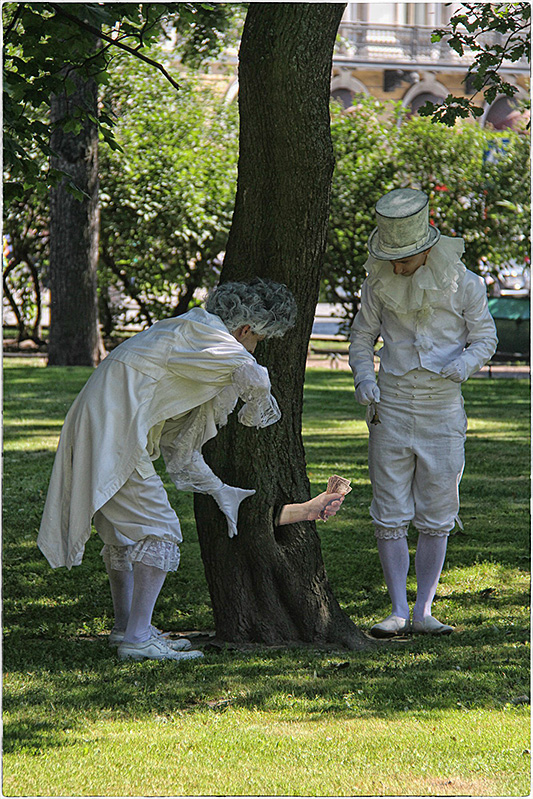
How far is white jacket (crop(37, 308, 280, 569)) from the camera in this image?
4.11m

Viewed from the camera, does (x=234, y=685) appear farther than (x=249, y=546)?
No

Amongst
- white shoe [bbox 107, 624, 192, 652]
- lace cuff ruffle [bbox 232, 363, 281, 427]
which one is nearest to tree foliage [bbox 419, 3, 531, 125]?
lace cuff ruffle [bbox 232, 363, 281, 427]

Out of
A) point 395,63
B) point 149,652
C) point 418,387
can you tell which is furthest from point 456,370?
point 395,63

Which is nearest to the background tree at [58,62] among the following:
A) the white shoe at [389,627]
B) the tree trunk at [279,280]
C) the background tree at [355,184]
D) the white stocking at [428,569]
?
the tree trunk at [279,280]

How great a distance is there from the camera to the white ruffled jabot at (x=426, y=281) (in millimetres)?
4969

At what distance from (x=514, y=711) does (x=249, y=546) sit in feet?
4.74

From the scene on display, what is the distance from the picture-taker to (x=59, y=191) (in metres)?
15.2

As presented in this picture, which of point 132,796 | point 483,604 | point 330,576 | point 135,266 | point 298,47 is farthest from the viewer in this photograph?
point 135,266

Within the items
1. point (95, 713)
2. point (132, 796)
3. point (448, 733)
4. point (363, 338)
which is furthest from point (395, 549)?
point (132, 796)

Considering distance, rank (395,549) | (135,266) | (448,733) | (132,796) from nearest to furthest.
Answer: (132,796)
(448,733)
(395,549)
(135,266)

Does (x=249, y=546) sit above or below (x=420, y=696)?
above

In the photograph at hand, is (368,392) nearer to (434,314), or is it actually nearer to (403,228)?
(434,314)

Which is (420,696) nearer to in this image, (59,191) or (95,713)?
(95,713)

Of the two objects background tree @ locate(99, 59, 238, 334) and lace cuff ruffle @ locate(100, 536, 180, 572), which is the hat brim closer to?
lace cuff ruffle @ locate(100, 536, 180, 572)
